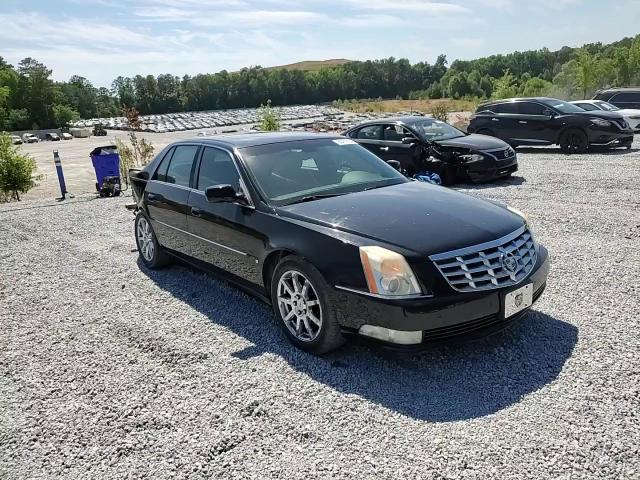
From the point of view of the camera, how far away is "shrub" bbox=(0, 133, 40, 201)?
16.4 metres

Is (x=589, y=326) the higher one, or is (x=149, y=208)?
(x=149, y=208)

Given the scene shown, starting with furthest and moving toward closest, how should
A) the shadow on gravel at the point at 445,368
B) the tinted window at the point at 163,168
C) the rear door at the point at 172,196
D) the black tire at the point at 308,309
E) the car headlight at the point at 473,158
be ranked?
the car headlight at the point at 473,158 → the tinted window at the point at 163,168 → the rear door at the point at 172,196 → the black tire at the point at 308,309 → the shadow on gravel at the point at 445,368

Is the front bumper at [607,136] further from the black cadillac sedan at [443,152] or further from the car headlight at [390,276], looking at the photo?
the car headlight at [390,276]

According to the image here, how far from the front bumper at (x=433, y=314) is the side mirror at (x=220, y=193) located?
1.38 metres

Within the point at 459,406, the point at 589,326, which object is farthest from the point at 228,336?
the point at 589,326

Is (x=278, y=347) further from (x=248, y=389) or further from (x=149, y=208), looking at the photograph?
(x=149, y=208)

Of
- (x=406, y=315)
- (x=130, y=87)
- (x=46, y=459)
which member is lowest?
(x=46, y=459)

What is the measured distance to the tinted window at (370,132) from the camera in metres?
11.3

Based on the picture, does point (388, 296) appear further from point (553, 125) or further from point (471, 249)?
point (553, 125)

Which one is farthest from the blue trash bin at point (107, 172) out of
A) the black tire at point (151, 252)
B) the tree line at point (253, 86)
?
the tree line at point (253, 86)

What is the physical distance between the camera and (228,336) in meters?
4.20

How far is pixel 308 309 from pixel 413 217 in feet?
3.29

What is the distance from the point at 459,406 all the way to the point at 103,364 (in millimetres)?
2575

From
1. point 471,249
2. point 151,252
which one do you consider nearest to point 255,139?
point 151,252
